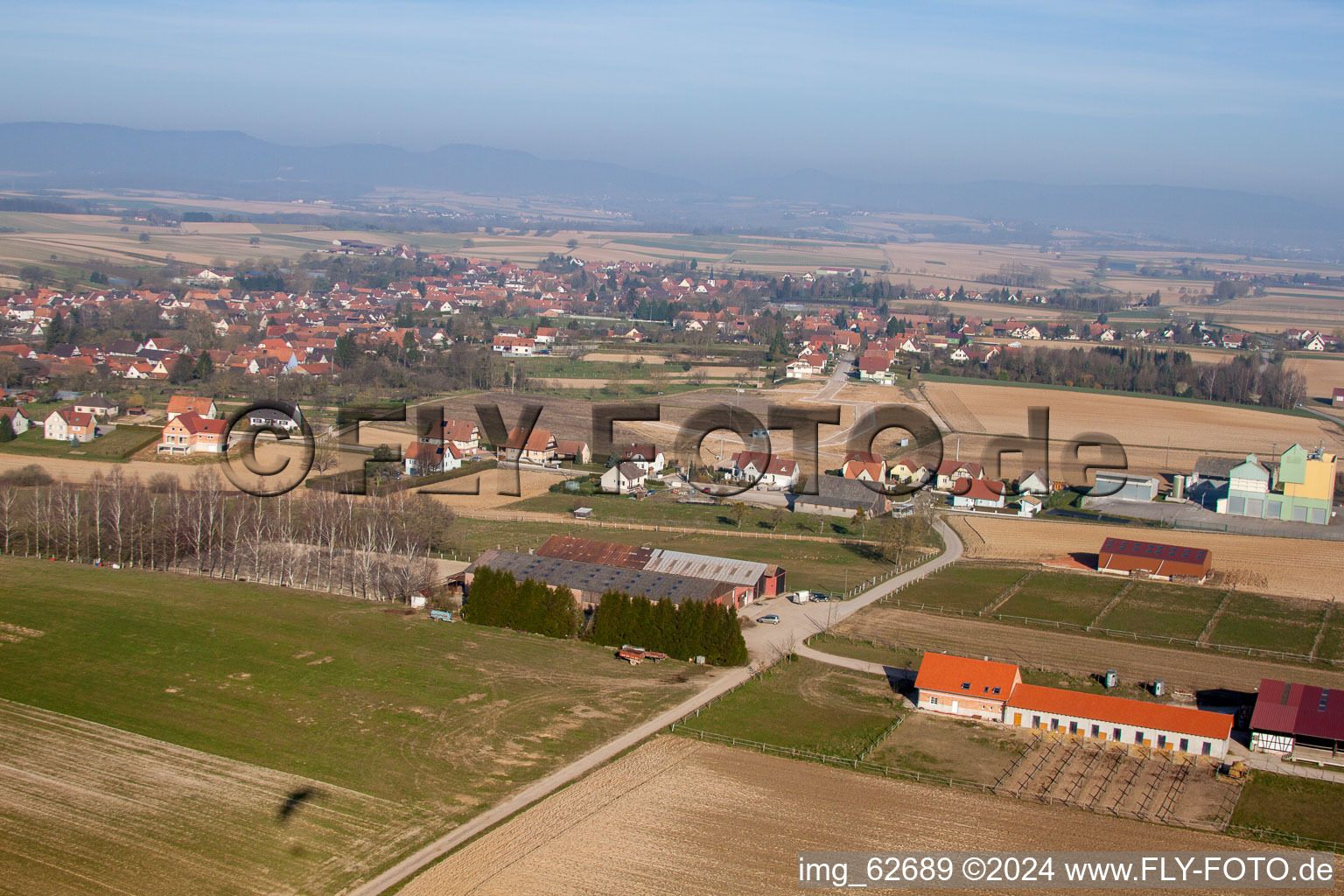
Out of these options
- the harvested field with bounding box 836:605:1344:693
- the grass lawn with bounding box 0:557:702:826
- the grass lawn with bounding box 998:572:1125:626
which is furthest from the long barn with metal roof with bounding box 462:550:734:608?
the grass lawn with bounding box 998:572:1125:626

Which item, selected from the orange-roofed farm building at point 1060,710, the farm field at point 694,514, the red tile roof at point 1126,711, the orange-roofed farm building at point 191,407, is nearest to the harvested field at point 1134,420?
the farm field at point 694,514

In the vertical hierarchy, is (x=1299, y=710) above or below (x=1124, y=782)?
above

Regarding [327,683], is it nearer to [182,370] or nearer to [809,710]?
[809,710]

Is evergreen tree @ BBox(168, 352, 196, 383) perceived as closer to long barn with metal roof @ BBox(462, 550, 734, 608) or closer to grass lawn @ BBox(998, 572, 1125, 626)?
long barn with metal roof @ BBox(462, 550, 734, 608)

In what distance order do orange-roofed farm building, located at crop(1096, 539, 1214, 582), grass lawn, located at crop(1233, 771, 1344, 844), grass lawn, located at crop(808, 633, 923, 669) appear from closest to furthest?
grass lawn, located at crop(1233, 771, 1344, 844)
grass lawn, located at crop(808, 633, 923, 669)
orange-roofed farm building, located at crop(1096, 539, 1214, 582)

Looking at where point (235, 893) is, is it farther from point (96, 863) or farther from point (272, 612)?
point (272, 612)

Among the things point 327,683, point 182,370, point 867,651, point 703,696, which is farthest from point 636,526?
point 182,370

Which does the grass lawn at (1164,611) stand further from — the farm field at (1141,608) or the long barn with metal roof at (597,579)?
the long barn with metal roof at (597,579)
